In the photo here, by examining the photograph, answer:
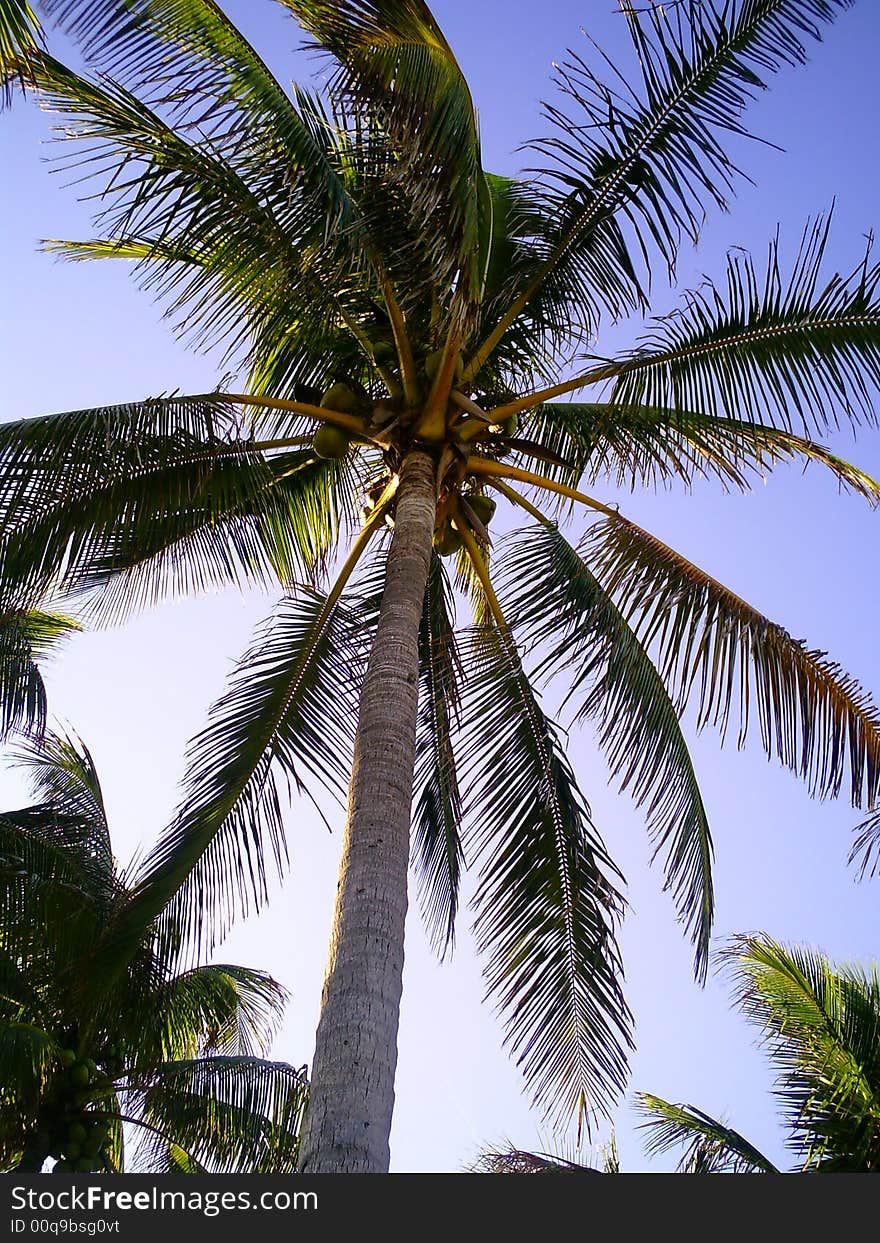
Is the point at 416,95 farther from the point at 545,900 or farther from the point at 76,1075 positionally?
the point at 76,1075

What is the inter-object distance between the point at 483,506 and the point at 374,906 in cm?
361

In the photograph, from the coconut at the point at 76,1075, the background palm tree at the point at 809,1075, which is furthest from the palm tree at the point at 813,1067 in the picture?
the coconut at the point at 76,1075

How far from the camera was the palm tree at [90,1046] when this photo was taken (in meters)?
10.2

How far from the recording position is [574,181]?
783 centimetres

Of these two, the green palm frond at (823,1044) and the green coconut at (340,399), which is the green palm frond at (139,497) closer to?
the green coconut at (340,399)

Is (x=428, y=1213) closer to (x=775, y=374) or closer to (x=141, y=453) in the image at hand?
(x=141, y=453)

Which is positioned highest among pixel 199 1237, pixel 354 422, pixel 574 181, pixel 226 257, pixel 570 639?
pixel 574 181

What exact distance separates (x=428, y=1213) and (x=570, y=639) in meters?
4.55

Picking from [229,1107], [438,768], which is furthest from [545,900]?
[229,1107]

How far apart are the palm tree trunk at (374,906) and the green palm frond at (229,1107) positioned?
6.29m

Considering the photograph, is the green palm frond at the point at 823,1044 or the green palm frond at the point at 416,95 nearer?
the green palm frond at the point at 416,95

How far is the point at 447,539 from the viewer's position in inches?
344

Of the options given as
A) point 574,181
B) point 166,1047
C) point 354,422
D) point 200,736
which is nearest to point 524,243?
Result: point 574,181

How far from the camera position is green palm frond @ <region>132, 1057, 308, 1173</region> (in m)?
11.8
